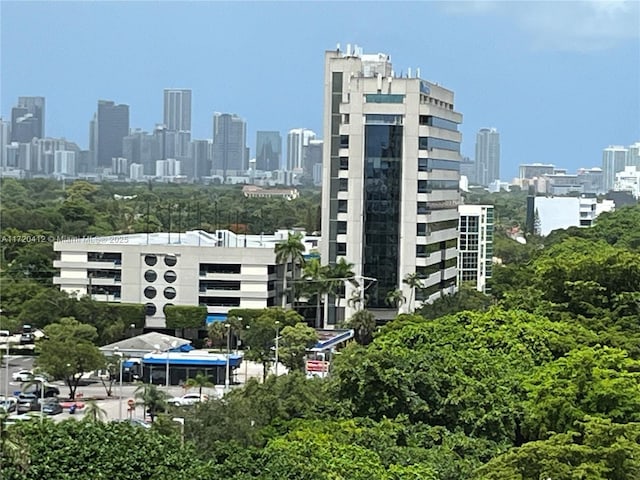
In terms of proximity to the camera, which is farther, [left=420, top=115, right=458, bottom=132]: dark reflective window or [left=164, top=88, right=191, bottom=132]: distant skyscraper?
[left=164, top=88, right=191, bottom=132]: distant skyscraper

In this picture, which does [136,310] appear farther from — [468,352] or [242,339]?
[468,352]

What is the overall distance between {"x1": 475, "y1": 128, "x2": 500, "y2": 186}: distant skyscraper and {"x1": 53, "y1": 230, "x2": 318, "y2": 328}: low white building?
98.3 metres

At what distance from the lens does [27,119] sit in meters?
47.2

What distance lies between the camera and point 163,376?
22422 mm

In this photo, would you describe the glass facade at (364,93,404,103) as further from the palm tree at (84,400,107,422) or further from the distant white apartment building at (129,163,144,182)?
the distant white apartment building at (129,163,144,182)

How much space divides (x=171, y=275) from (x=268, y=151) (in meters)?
66.7

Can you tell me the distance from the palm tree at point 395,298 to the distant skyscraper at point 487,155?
316 ft

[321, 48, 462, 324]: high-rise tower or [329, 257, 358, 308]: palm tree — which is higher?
[321, 48, 462, 324]: high-rise tower

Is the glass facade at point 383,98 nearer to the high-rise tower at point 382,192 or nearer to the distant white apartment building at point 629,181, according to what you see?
the high-rise tower at point 382,192

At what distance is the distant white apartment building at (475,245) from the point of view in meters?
36.4

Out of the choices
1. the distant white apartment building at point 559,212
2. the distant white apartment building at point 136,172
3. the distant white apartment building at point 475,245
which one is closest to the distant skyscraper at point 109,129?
the distant white apartment building at point 136,172

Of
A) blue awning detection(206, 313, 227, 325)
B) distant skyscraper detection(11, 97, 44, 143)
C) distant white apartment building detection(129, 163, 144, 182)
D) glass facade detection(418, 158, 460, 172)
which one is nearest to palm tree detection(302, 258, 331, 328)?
blue awning detection(206, 313, 227, 325)

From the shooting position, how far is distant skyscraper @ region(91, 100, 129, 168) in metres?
68.6

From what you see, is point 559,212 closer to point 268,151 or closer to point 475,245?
point 475,245
